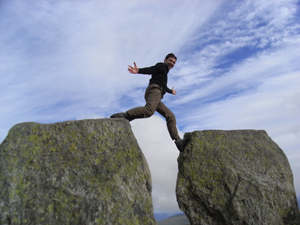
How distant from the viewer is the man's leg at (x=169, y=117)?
769cm

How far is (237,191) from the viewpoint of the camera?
243 inches

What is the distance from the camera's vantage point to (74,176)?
5.04 meters

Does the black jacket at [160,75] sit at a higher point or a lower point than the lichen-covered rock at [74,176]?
higher

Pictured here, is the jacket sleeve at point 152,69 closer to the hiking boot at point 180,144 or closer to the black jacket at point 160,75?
the black jacket at point 160,75

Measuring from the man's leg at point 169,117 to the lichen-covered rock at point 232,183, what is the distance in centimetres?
82

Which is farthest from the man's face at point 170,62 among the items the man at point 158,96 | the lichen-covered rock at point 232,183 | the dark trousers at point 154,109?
the lichen-covered rock at point 232,183

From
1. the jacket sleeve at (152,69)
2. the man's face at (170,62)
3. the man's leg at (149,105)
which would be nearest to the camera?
the man's leg at (149,105)

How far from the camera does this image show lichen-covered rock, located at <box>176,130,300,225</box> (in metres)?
6.12

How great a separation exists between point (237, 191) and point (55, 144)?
449cm

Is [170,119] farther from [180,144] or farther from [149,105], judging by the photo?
[149,105]

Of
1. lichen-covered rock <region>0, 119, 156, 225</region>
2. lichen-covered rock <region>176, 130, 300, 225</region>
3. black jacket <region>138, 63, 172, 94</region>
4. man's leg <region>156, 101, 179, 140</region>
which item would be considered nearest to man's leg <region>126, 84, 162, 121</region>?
black jacket <region>138, 63, 172, 94</region>

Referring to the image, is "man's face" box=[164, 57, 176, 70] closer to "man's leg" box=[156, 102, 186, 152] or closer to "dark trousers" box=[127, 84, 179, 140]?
"dark trousers" box=[127, 84, 179, 140]

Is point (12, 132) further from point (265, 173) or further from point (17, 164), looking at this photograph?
point (265, 173)

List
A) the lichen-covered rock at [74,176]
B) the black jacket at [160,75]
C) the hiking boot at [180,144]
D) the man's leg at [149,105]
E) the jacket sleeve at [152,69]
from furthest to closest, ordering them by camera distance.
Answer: the black jacket at [160,75] < the hiking boot at [180,144] < the jacket sleeve at [152,69] < the man's leg at [149,105] < the lichen-covered rock at [74,176]
